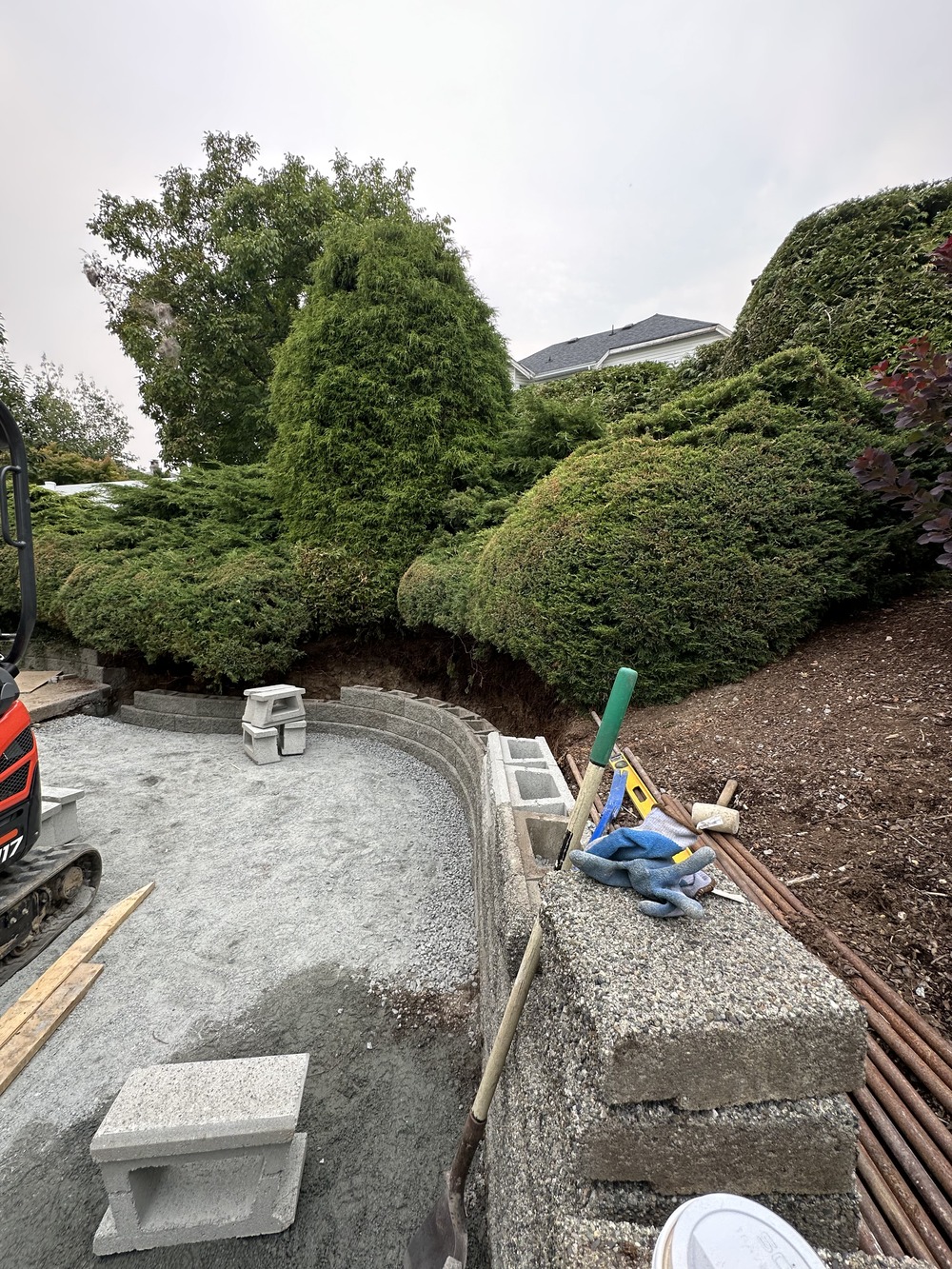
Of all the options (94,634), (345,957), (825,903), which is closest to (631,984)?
(825,903)

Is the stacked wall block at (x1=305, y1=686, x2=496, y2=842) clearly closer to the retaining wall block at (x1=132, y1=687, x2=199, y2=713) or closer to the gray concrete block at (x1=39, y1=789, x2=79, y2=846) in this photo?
the retaining wall block at (x1=132, y1=687, x2=199, y2=713)

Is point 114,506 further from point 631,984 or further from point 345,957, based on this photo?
point 631,984

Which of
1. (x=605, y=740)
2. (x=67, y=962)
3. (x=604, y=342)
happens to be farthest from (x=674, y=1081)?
(x=604, y=342)

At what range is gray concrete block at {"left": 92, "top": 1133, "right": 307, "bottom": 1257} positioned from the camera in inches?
72.4

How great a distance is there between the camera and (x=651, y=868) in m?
1.30

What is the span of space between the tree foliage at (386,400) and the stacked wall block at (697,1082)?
23.3 feet

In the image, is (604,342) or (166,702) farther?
(604,342)

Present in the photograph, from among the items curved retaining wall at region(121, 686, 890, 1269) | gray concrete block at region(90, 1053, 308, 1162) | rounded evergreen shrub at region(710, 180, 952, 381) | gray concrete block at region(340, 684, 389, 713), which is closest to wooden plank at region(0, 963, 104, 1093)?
gray concrete block at region(90, 1053, 308, 1162)

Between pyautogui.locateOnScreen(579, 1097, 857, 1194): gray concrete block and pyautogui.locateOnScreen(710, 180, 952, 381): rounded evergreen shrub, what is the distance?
18.8 ft

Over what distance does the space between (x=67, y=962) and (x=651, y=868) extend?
3.62 meters

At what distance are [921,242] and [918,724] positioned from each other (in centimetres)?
504

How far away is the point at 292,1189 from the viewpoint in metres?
1.99

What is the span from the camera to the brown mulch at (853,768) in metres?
2.16

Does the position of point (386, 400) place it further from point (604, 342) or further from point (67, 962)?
point (604, 342)
